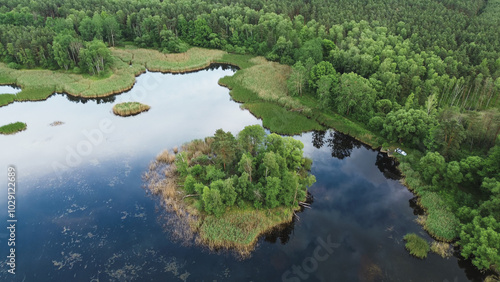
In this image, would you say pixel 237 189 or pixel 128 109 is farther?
pixel 128 109

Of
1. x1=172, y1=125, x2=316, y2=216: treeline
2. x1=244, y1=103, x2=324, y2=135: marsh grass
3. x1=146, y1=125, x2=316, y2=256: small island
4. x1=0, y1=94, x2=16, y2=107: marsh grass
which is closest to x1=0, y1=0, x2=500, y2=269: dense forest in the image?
x1=244, y1=103, x2=324, y2=135: marsh grass

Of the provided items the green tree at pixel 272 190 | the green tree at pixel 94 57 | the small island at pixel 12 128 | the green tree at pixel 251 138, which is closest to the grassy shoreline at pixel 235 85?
the green tree at pixel 94 57

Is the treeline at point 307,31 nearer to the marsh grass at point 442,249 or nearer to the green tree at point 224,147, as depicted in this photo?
the marsh grass at point 442,249

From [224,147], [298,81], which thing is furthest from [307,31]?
[224,147]

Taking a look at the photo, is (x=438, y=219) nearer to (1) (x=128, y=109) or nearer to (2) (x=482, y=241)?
(2) (x=482, y=241)

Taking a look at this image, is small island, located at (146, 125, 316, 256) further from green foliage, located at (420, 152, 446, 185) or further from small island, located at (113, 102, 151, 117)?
small island, located at (113, 102, 151, 117)

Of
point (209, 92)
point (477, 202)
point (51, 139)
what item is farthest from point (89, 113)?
point (477, 202)
